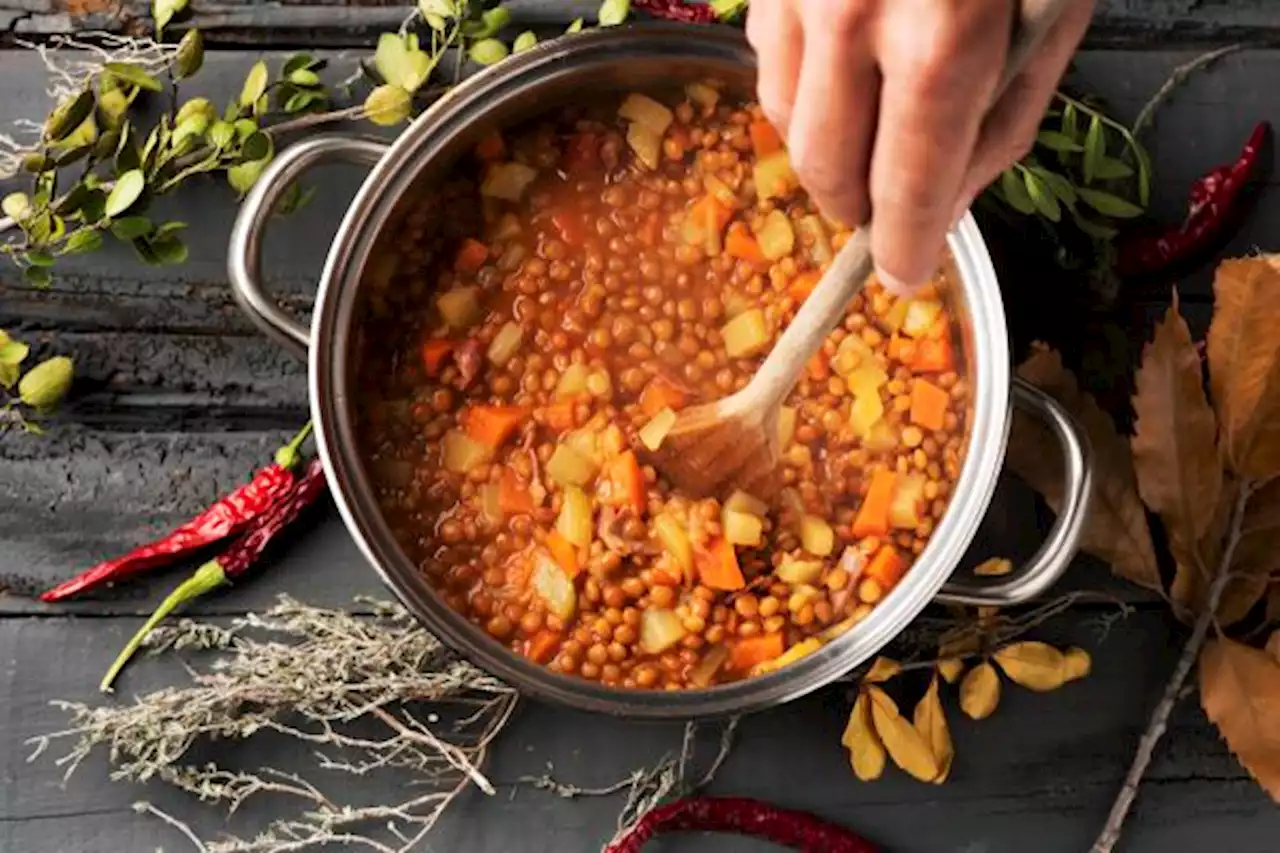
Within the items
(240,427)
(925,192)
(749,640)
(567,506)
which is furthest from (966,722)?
(925,192)

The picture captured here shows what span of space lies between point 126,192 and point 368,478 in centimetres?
44

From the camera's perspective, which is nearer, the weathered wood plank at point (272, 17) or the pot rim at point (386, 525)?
the pot rim at point (386, 525)

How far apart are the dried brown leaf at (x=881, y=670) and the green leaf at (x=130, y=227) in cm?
103

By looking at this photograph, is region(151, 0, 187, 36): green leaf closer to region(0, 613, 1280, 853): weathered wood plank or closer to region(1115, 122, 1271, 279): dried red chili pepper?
region(0, 613, 1280, 853): weathered wood plank

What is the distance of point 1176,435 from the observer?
1827 mm

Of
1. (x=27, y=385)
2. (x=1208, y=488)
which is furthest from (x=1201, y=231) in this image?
(x=27, y=385)

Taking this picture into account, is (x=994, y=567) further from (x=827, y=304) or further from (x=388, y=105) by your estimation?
(x=388, y=105)

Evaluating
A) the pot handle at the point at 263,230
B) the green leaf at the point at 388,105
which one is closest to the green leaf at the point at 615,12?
the green leaf at the point at 388,105

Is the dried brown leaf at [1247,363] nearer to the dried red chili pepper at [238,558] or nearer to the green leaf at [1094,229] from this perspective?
the green leaf at [1094,229]

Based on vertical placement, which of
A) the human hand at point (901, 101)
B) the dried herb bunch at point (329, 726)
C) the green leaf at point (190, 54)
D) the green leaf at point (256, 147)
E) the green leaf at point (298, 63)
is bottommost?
the dried herb bunch at point (329, 726)

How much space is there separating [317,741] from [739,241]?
32.1 inches

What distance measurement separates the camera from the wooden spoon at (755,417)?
1450 millimetres

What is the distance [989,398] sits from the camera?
67.7 inches

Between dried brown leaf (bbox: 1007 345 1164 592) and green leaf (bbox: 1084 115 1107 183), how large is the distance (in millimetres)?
225
